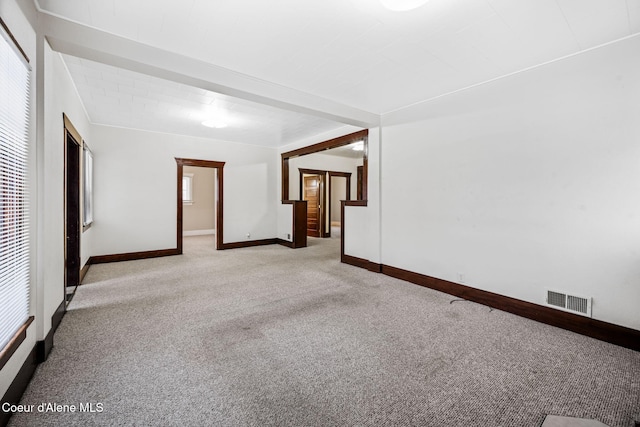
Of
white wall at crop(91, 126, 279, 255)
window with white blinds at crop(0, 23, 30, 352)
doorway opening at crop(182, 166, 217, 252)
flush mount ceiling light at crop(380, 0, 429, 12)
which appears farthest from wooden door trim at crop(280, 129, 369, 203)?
window with white blinds at crop(0, 23, 30, 352)

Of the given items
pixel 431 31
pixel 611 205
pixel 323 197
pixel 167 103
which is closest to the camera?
pixel 431 31

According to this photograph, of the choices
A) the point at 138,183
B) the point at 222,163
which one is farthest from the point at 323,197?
the point at 138,183

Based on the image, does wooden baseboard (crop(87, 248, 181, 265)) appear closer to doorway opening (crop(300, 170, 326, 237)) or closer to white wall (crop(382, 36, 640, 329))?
doorway opening (crop(300, 170, 326, 237))

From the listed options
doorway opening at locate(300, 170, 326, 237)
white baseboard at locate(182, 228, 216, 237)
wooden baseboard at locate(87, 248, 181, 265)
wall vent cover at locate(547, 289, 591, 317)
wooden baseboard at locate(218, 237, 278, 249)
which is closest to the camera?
wall vent cover at locate(547, 289, 591, 317)

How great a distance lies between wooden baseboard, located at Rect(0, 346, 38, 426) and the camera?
1.48 m

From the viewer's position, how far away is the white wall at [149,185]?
17.4ft

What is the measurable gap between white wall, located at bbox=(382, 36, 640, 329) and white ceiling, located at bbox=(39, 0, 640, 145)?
325mm

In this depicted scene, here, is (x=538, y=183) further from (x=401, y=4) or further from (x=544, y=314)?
(x=401, y=4)

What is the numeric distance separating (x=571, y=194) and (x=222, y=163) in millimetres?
6199

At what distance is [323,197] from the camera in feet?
29.2

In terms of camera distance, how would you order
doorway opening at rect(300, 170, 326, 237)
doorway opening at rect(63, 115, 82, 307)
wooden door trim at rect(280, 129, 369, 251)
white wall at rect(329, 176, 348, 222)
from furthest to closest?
white wall at rect(329, 176, 348, 222) → doorway opening at rect(300, 170, 326, 237) → wooden door trim at rect(280, 129, 369, 251) → doorway opening at rect(63, 115, 82, 307)

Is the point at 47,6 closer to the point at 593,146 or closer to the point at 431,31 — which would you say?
the point at 431,31

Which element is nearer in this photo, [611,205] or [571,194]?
[611,205]

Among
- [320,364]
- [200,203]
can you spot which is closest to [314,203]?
[200,203]
